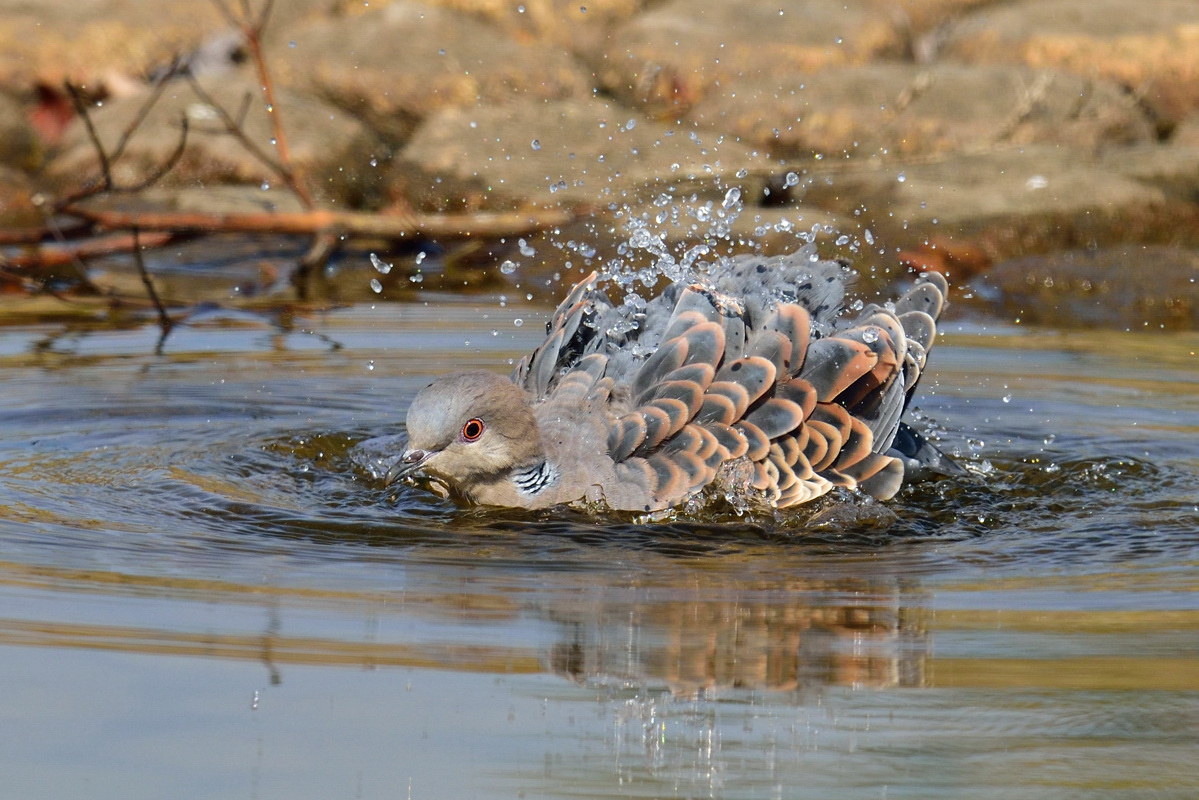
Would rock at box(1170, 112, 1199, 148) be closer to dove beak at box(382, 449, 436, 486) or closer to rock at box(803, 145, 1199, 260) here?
rock at box(803, 145, 1199, 260)

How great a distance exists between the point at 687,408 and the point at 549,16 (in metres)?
8.65

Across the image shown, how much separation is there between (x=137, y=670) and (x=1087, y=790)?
165 centimetres

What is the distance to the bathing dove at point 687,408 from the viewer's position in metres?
4.55

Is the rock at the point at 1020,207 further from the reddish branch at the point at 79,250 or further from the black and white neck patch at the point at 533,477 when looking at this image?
the black and white neck patch at the point at 533,477

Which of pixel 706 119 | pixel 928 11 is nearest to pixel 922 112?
pixel 706 119

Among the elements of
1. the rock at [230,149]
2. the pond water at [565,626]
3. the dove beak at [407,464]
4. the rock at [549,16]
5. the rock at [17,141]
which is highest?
the rock at [549,16]

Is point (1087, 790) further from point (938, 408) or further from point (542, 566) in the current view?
point (938, 408)

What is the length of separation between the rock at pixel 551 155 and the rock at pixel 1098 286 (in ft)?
5.70

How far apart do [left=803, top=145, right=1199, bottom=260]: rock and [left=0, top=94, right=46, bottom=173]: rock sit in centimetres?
524

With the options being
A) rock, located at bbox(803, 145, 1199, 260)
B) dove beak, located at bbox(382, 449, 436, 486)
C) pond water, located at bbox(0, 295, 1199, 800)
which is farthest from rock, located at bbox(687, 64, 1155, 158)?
Result: dove beak, located at bbox(382, 449, 436, 486)

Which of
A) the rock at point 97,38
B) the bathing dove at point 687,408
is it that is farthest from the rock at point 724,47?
the bathing dove at point 687,408

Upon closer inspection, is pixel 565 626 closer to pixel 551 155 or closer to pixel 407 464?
pixel 407 464

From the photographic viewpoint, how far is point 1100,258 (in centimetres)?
863

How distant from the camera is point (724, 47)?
1177cm
